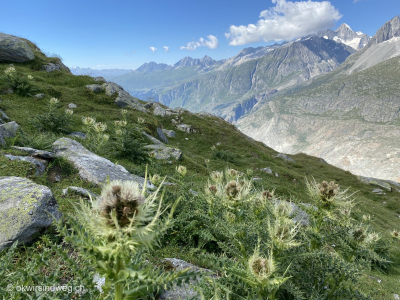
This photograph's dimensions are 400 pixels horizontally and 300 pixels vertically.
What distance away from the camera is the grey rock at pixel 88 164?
765 cm

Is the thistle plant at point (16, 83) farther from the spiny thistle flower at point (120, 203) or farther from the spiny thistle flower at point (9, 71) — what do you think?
the spiny thistle flower at point (120, 203)

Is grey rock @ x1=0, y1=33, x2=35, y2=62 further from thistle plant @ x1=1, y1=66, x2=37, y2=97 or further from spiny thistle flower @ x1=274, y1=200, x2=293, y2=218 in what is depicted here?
spiny thistle flower @ x1=274, y1=200, x2=293, y2=218

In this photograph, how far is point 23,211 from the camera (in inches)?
153

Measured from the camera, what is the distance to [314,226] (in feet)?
13.4

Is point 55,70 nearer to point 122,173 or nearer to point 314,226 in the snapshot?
point 122,173

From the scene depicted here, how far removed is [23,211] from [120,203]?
11.0 feet

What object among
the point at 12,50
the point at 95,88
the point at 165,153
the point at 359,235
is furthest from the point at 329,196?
the point at 12,50

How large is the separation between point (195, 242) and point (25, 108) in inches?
682

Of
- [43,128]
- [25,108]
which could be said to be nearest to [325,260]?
[43,128]

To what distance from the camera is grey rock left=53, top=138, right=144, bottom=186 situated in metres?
7.65

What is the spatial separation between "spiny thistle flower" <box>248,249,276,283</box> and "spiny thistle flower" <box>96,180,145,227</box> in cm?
178

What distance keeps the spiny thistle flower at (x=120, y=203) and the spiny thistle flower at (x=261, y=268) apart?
5.82 feet

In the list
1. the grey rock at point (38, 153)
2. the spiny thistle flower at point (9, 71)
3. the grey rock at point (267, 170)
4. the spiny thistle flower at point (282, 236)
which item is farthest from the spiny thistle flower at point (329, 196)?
the spiny thistle flower at point (9, 71)

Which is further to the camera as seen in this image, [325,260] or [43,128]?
[43,128]
